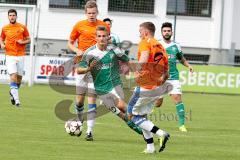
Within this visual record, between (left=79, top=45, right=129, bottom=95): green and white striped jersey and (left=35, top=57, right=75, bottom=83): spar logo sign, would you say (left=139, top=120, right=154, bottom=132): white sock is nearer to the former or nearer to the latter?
(left=79, top=45, right=129, bottom=95): green and white striped jersey

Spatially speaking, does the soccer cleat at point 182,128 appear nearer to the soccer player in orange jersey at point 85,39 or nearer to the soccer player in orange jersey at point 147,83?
the soccer player in orange jersey at point 85,39

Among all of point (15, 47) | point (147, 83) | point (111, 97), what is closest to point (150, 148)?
point (147, 83)

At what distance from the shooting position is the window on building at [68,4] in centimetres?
4288

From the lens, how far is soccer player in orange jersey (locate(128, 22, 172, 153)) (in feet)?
41.3

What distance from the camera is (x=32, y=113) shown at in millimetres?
19562

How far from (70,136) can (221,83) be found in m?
19.9

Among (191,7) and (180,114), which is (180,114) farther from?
(191,7)

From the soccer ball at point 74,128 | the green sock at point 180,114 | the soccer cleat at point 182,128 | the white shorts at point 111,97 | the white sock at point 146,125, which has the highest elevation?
the white shorts at point 111,97

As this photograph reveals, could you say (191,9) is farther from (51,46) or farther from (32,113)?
(32,113)

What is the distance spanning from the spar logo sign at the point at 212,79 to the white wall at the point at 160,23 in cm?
922

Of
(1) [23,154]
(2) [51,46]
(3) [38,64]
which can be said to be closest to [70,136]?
(1) [23,154]

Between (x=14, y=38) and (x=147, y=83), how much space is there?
417 inches

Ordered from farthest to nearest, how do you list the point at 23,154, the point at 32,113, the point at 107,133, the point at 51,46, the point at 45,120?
the point at 51,46
the point at 32,113
the point at 45,120
the point at 107,133
the point at 23,154

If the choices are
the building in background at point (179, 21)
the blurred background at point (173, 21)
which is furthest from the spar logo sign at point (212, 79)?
the building in background at point (179, 21)
